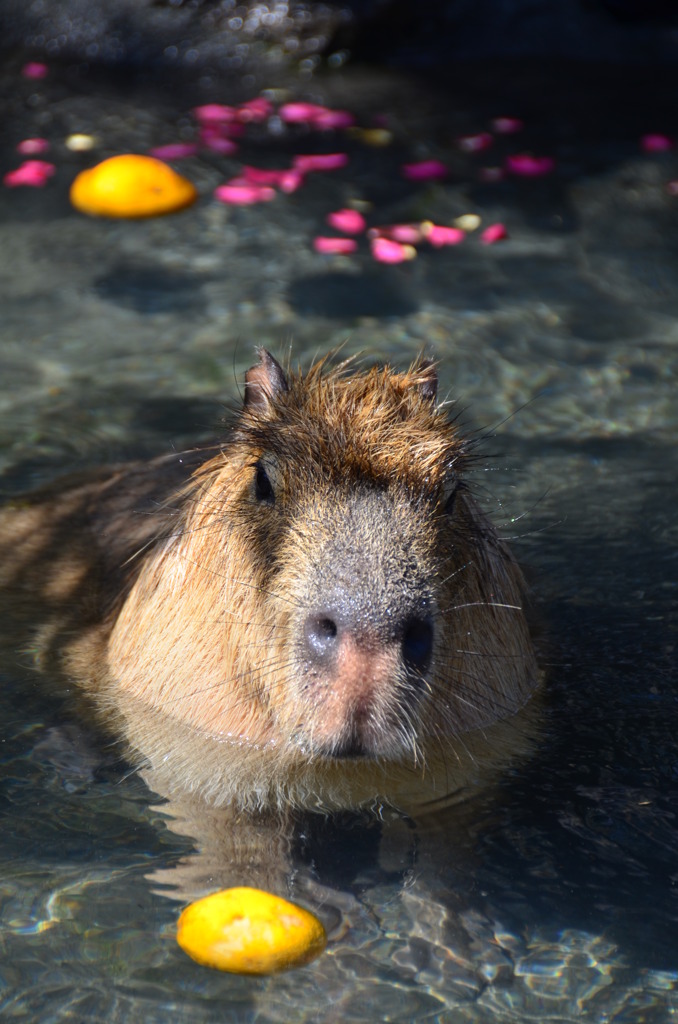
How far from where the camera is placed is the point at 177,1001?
2.75 m

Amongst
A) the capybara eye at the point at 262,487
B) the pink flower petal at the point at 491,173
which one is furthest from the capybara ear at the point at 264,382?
the pink flower petal at the point at 491,173

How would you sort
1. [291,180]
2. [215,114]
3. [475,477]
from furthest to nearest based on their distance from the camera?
[215,114] → [291,180] → [475,477]

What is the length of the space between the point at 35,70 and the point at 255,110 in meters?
1.54

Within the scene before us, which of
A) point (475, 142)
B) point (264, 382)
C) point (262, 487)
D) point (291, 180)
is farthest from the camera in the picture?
point (475, 142)

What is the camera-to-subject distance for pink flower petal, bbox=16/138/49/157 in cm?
747

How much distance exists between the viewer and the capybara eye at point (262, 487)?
3.27 m

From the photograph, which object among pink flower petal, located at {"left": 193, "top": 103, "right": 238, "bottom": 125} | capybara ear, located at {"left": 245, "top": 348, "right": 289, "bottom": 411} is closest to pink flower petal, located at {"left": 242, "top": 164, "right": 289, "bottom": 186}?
pink flower petal, located at {"left": 193, "top": 103, "right": 238, "bottom": 125}

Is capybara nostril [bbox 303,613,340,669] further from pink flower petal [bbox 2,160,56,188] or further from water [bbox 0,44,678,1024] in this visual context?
pink flower petal [bbox 2,160,56,188]

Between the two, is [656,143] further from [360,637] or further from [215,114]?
[360,637]

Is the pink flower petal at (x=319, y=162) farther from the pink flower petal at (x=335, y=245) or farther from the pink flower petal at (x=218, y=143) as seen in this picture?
the pink flower petal at (x=335, y=245)

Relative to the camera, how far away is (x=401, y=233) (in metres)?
6.88

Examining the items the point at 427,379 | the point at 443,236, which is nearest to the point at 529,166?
the point at 443,236

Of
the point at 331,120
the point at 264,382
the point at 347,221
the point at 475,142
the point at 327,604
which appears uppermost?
the point at 264,382

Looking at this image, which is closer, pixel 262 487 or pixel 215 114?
pixel 262 487
